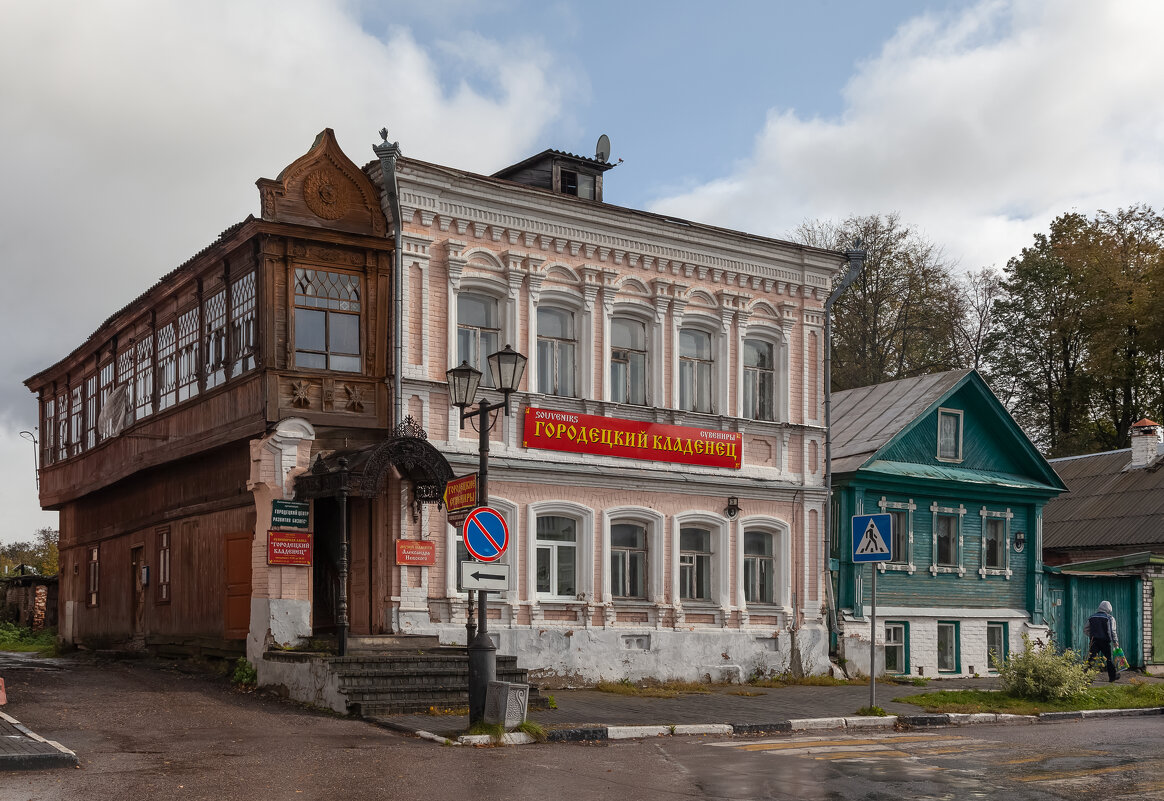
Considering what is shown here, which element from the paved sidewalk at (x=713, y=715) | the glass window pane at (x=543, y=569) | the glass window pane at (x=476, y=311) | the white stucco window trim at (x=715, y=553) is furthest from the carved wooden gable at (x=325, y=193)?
the paved sidewalk at (x=713, y=715)

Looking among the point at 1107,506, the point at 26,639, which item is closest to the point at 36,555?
the point at 26,639

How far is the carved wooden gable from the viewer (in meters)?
19.5

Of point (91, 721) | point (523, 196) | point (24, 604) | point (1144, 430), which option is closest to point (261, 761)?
point (91, 721)

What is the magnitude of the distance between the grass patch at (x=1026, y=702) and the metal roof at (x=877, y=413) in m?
6.52

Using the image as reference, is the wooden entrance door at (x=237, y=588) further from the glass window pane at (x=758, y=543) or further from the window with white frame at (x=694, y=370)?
the glass window pane at (x=758, y=543)

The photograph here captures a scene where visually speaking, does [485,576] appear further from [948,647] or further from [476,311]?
[948,647]

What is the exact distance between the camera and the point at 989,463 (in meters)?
29.0

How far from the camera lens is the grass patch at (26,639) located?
104 ft

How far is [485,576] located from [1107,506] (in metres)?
26.1

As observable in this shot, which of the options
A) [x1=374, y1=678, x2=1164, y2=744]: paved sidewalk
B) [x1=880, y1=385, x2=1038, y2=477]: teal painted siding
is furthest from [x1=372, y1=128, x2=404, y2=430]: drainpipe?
[x1=880, y1=385, x2=1038, y2=477]: teal painted siding

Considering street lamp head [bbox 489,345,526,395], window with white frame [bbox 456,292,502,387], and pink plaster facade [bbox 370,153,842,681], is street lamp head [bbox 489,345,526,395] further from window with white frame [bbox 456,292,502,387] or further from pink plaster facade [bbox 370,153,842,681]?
window with white frame [bbox 456,292,502,387]

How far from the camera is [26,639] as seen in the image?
118 feet

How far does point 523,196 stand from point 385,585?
6740 millimetres

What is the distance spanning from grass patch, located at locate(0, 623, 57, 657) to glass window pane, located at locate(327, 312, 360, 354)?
13.5 metres
